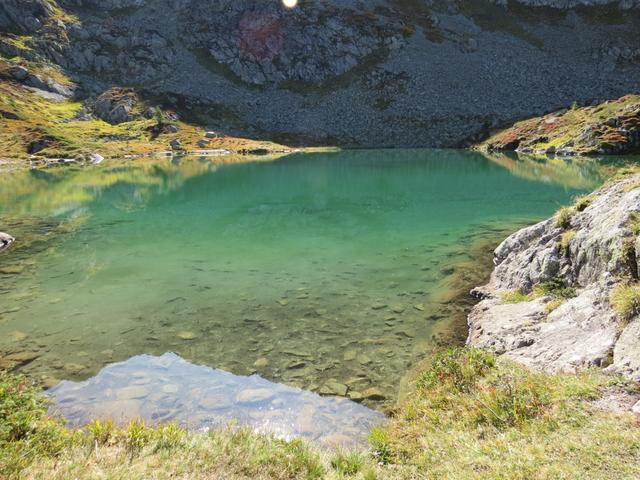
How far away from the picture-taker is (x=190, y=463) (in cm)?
780

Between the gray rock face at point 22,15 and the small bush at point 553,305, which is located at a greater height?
the gray rock face at point 22,15

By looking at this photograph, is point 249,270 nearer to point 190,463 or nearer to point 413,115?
point 190,463

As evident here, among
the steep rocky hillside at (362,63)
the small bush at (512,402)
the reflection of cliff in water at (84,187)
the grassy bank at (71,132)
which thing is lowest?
the reflection of cliff in water at (84,187)

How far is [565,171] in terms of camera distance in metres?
69.2

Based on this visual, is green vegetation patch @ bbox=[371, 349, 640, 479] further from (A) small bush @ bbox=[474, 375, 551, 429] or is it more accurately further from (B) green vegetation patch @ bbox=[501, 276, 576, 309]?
(B) green vegetation patch @ bbox=[501, 276, 576, 309]

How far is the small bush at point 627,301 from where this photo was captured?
10375 mm

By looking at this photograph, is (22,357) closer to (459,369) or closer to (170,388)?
(170,388)

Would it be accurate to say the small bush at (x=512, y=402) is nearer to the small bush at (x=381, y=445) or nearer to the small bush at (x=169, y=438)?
the small bush at (x=381, y=445)

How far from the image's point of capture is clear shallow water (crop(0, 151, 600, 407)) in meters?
15.9

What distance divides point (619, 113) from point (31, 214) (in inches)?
4430

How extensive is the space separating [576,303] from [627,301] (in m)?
2.95

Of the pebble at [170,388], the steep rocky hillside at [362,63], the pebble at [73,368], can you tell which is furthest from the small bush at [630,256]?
the steep rocky hillside at [362,63]

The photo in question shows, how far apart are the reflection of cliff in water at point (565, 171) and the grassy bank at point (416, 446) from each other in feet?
165

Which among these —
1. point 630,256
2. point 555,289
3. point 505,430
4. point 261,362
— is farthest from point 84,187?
point 505,430
